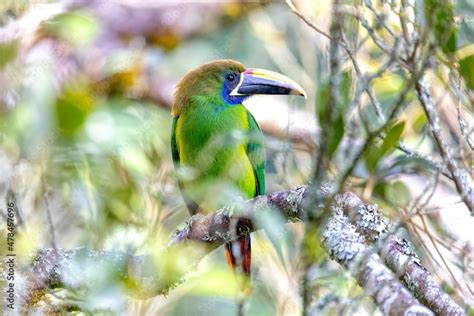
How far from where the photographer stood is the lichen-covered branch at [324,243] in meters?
1.76

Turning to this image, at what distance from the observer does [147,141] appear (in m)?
2.25

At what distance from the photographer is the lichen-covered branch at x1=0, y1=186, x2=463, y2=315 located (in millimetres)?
1757

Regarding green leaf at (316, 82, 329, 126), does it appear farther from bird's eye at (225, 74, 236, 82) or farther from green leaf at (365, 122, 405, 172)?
bird's eye at (225, 74, 236, 82)

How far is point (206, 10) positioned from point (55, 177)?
3.87 metres

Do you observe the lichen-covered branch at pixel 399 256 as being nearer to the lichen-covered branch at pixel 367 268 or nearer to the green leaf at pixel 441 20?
the lichen-covered branch at pixel 367 268

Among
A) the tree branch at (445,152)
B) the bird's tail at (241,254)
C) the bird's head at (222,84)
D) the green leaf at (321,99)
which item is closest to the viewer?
the green leaf at (321,99)

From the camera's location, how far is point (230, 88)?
377 cm

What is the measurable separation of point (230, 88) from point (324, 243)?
1.76m

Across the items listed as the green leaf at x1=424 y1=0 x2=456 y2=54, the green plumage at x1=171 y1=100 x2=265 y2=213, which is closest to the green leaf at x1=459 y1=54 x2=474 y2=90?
the green leaf at x1=424 y1=0 x2=456 y2=54

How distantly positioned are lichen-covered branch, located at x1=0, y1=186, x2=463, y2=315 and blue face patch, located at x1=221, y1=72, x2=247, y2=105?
44.2 inches

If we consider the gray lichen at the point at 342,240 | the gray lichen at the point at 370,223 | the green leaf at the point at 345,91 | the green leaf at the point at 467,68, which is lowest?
the gray lichen at the point at 370,223

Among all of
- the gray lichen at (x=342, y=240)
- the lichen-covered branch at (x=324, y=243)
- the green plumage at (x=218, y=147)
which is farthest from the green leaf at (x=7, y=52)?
the green plumage at (x=218, y=147)

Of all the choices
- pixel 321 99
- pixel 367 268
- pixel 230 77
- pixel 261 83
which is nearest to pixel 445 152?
pixel 367 268

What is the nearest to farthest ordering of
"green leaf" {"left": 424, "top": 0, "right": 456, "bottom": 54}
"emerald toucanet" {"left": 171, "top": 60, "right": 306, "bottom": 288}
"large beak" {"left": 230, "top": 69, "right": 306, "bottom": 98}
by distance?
"green leaf" {"left": 424, "top": 0, "right": 456, "bottom": 54}, "emerald toucanet" {"left": 171, "top": 60, "right": 306, "bottom": 288}, "large beak" {"left": 230, "top": 69, "right": 306, "bottom": 98}
